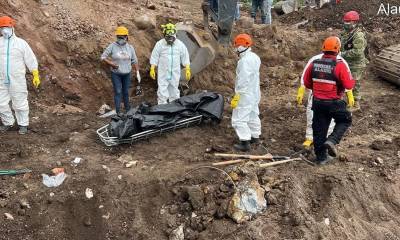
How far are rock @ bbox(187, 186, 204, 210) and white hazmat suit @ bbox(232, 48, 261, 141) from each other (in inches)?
56.7

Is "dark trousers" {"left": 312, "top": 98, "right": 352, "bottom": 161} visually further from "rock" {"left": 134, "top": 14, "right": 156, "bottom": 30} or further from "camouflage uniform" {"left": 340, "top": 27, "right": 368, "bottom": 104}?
"rock" {"left": 134, "top": 14, "right": 156, "bottom": 30}

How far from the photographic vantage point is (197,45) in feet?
30.9

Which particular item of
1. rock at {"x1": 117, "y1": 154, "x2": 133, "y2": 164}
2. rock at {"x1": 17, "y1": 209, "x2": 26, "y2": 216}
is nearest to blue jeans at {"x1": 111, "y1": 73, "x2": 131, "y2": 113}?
rock at {"x1": 117, "y1": 154, "x2": 133, "y2": 164}

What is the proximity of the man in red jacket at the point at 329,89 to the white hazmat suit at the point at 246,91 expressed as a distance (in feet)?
2.63

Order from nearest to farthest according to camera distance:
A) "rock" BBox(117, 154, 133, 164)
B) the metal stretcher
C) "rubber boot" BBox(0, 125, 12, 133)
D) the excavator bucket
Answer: "rock" BBox(117, 154, 133, 164)
the metal stretcher
"rubber boot" BBox(0, 125, 12, 133)
the excavator bucket

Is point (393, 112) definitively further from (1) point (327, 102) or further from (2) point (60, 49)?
(2) point (60, 49)

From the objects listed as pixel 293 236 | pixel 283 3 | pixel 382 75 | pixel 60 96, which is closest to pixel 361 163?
pixel 293 236

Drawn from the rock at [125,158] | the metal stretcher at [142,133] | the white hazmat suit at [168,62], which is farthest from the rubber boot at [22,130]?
the white hazmat suit at [168,62]

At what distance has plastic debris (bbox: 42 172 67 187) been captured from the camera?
623cm

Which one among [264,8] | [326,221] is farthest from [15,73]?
[264,8]

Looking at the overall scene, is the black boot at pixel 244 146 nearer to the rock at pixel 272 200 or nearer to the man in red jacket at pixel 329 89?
the man in red jacket at pixel 329 89

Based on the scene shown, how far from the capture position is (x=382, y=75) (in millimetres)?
10602

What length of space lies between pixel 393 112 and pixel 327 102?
329cm

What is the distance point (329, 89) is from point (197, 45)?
369cm
